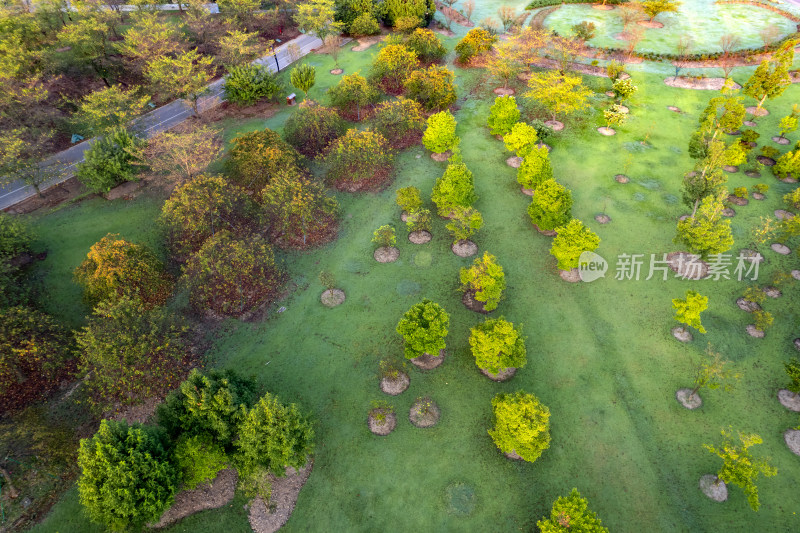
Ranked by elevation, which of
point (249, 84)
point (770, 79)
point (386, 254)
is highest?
point (249, 84)

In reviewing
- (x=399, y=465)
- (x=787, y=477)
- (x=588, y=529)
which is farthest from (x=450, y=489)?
(x=787, y=477)

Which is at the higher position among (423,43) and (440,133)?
(423,43)

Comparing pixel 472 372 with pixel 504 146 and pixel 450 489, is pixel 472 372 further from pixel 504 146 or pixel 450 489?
pixel 504 146

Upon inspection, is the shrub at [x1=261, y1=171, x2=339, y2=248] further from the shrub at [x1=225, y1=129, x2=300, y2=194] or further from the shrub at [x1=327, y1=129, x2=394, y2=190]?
the shrub at [x1=327, y1=129, x2=394, y2=190]

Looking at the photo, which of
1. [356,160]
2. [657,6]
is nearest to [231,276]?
[356,160]

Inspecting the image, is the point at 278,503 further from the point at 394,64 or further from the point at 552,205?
the point at 394,64
